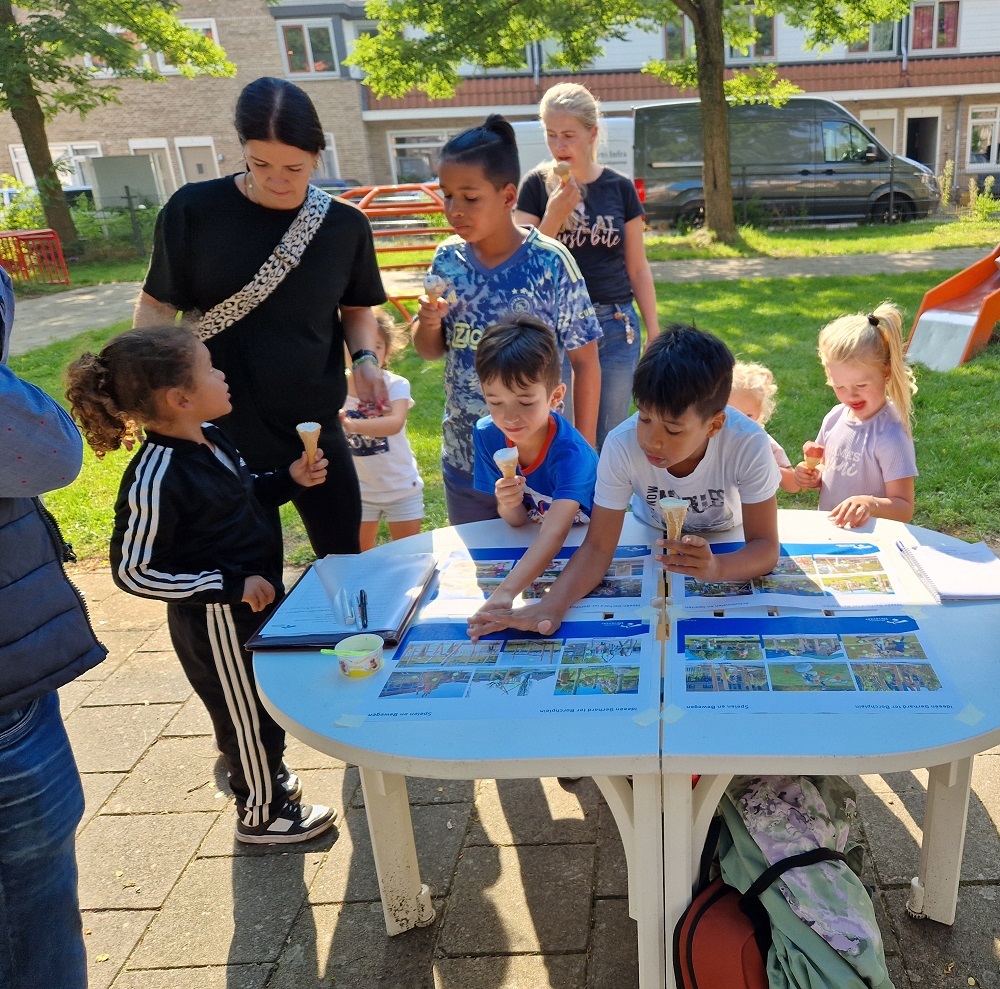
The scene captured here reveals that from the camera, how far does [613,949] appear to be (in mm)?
2006

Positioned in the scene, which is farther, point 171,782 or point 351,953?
point 171,782

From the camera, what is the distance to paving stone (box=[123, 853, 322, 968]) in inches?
82.3

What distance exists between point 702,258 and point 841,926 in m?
10.9

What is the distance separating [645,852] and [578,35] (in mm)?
12757

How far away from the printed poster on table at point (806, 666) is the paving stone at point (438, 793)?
1.10 metres

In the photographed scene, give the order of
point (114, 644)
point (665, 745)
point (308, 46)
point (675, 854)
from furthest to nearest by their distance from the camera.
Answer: point (308, 46) → point (114, 644) → point (675, 854) → point (665, 745)

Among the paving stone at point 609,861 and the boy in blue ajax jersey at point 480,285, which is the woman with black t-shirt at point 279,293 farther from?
the paving stone at point 609,861

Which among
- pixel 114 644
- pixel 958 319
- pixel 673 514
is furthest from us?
pixel 958 319

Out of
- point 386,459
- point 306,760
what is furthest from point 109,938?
point 386,459

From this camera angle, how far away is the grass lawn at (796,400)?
4.35 metres

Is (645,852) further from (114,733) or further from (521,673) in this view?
(114,733)

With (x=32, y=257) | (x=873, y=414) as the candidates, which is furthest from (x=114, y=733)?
(x=32, y=257)

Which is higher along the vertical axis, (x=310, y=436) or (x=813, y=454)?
(x=310, y=436)

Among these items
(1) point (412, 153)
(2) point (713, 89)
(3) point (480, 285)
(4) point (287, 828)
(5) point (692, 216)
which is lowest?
(4) point (287, 828)
